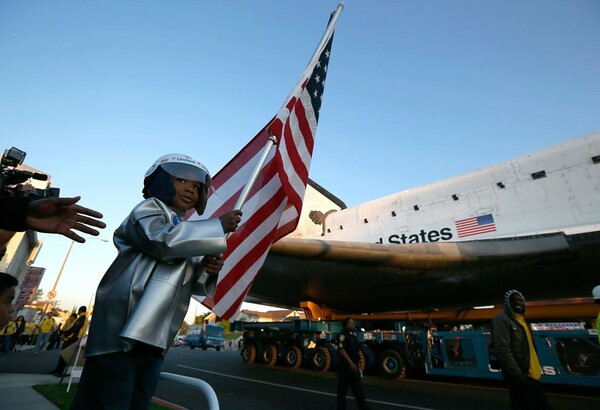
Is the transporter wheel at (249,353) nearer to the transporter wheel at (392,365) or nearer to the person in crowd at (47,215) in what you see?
the transporter wheel at (392,365)

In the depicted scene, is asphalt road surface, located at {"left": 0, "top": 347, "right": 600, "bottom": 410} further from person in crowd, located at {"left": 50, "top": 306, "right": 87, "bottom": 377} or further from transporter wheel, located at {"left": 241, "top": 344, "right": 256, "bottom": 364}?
transporter wheel, located at {"left": 241, "top": 344, "right": 256, "bottom": 364}

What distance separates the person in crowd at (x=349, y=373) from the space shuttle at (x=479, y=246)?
275cm

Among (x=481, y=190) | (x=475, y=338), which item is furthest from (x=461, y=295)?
(x=481, y=190)

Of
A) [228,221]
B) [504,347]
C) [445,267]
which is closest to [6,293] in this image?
[228,221]

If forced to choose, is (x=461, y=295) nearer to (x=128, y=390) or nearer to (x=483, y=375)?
(x=483, y=375)

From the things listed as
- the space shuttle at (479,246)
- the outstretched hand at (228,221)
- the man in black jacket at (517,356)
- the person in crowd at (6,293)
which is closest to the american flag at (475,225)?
the space shuttle at (479,246)

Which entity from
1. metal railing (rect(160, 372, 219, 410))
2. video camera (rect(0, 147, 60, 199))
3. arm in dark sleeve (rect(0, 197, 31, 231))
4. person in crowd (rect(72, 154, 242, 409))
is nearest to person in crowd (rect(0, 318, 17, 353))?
video camera (rect(0, 147, 60, 199))

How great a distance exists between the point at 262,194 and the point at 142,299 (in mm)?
1917

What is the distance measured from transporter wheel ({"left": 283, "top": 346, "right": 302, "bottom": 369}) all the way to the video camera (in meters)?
9.36

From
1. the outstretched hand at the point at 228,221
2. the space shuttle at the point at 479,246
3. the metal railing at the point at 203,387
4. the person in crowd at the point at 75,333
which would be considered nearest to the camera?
the metal railing at the point at 203,387

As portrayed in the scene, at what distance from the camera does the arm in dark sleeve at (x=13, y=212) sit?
161cm

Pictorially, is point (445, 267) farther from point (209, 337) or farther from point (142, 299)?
point (209, 337)

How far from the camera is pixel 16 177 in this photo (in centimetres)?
261

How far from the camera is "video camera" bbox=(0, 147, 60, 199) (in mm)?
1954
